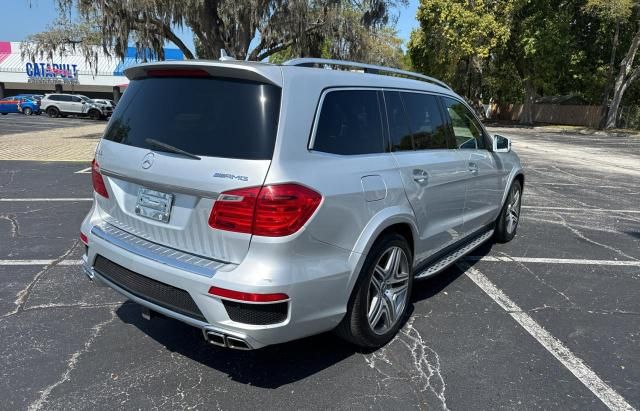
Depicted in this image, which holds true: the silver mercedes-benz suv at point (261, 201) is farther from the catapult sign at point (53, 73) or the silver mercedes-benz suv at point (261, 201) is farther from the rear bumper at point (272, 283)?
the catapult sign at point (53, 73)

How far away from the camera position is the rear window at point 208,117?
267cm

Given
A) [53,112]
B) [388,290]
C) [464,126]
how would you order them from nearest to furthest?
[388,290] → [464,126] → [53,112]

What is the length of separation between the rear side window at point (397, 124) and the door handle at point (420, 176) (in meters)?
0.19

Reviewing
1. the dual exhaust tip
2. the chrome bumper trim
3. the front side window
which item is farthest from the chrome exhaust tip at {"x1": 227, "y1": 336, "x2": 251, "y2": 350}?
the front side window

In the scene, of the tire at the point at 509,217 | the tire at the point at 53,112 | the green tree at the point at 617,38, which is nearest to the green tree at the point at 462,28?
the green tree at the point at 617,38

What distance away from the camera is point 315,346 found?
3480 millimetres

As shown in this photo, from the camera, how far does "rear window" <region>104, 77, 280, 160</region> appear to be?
2666 millimetres

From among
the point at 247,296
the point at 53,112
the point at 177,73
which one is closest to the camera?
the point at 247,296

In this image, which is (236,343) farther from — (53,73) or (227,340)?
(53,73)

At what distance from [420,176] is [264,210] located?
1529 mm

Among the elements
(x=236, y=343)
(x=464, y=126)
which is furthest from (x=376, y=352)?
(x=464, y=126)

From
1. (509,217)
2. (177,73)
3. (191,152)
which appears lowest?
(509,217)

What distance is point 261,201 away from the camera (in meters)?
2.52

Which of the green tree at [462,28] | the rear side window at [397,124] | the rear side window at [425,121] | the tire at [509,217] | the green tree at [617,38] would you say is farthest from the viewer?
the green tree at [462,28]
